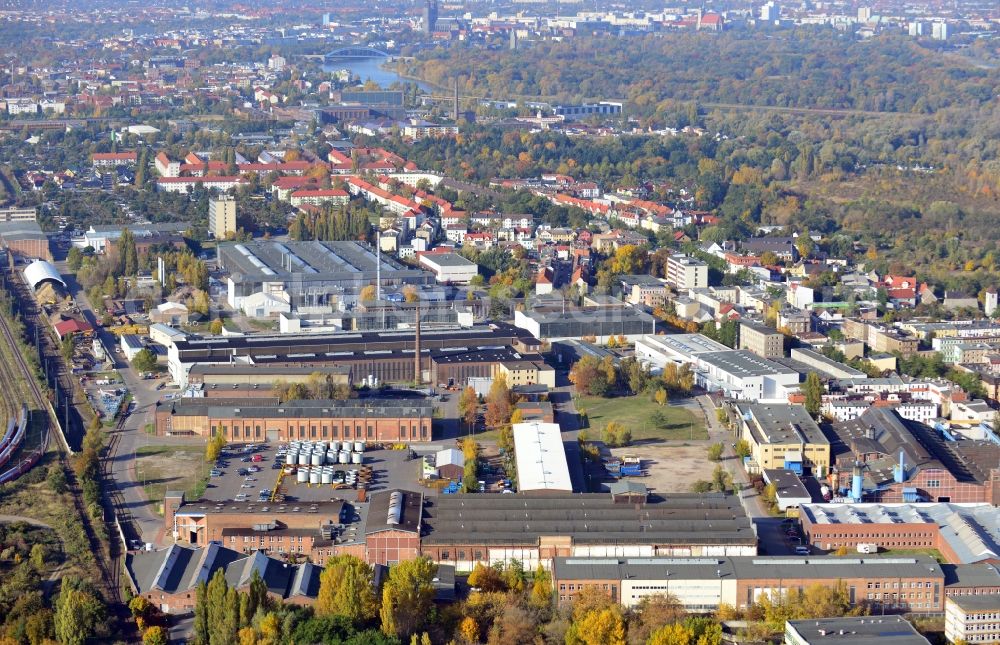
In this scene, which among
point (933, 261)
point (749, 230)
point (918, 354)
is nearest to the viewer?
point (918, 354)

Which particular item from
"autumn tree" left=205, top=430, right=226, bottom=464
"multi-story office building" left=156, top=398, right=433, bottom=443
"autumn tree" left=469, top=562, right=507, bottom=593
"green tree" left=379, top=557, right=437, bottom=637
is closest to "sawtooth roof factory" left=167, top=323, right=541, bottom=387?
"multi-story office building" left=156, top=398, right=433, bottom=443

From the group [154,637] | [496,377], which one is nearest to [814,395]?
[496,377]

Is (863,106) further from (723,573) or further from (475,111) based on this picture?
(723,573)

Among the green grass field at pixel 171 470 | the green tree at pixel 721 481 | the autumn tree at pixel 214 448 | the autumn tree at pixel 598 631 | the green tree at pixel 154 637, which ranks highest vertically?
the autumn tree at pixel 598 631

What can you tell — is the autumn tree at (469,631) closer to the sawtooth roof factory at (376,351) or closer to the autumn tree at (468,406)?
the autumn tree at (468,406)

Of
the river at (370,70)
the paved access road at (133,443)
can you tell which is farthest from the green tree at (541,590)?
the river at (370,70)

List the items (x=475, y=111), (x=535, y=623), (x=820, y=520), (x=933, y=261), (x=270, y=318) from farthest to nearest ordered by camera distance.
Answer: (x=475, y=111) < (x=933, y=261) < (x=270, y=318) < (x=820, y=520) < (x=535, y=623)

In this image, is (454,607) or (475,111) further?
(475,111)

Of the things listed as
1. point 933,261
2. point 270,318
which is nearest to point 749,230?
point 933,261
